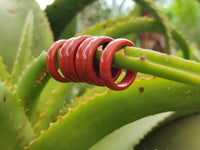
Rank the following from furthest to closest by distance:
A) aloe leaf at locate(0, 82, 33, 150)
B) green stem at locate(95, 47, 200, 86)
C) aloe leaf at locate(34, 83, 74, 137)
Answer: aloe leaf at locate(34, 83, 74, 137)
aloe leaf at locate(0, 82, 33, 150)
green stem at locate(95, 47, 200, 86)

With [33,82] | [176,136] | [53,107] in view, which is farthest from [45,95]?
[176,136]

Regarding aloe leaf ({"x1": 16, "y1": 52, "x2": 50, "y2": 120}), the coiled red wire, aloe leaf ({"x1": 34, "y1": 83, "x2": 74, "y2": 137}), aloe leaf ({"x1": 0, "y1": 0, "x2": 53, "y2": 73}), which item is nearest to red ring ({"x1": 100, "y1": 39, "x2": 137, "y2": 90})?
the coiled red wire

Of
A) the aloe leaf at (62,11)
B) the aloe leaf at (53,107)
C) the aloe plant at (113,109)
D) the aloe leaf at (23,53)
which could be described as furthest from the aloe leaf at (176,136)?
the aloe leaf at (62,11)

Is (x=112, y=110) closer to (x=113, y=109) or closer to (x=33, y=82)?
(x=113, y=109)

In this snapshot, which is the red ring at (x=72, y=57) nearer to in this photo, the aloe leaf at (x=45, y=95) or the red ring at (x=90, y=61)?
the red ring at (x=90, y=61)

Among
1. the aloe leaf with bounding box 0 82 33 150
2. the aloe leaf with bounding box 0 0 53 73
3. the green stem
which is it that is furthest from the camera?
the aloe leaf with bounding box 0 0 53 73

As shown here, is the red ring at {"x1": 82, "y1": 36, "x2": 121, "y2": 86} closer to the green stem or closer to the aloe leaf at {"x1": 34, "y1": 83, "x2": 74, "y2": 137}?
the green stem

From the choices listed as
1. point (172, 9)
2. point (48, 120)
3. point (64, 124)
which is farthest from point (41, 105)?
point (172, 9)

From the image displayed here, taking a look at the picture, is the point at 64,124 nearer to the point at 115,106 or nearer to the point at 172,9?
the point at 115,106
